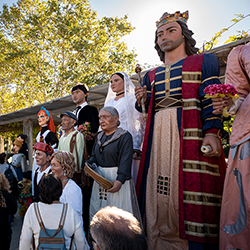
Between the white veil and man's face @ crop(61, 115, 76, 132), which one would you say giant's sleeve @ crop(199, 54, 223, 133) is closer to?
the white veil

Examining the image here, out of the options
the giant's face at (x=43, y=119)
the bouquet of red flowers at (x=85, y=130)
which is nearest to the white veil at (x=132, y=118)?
the bouquet of red flowers at (x=85, y=130)

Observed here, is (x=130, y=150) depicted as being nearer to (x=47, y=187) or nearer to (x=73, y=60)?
(x=47, y=187)

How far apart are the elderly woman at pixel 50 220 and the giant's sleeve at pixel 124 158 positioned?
71 cm

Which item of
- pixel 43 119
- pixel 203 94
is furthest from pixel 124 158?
pixel 43 119

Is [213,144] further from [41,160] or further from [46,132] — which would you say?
[46,132]

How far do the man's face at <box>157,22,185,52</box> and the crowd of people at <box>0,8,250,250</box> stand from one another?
0.01 meters

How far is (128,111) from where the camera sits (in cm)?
372

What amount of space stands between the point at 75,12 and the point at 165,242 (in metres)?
15.9

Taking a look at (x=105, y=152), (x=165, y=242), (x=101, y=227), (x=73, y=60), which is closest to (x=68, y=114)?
(x=105, y=152)

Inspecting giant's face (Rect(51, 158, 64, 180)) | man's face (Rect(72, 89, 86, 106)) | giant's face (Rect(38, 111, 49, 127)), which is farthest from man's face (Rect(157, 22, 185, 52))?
giant's face (Rect(38, 111, 49, 127))

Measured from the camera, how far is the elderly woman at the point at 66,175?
310 cm

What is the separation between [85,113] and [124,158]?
75.2 inches

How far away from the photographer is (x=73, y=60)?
15.9 m

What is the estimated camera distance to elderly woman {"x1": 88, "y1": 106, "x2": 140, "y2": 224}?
9.37 ft
